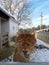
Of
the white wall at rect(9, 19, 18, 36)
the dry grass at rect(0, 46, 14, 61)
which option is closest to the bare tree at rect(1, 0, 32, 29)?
the white wall at rect(9, 19, 18, 36)

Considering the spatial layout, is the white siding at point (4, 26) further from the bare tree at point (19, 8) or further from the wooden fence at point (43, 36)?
the wooden fence at point (43, 36)

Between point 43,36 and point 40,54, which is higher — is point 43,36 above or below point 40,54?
above

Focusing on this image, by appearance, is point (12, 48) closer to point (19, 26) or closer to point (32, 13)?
point (19, 26)

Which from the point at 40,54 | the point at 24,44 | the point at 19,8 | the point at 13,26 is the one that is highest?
the point at 19,8

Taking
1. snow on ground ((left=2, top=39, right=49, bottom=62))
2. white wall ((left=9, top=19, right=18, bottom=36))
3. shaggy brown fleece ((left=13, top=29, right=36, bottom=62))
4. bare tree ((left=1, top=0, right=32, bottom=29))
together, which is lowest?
snow on ground ((left=2, top=39, right=49, bottom=62))

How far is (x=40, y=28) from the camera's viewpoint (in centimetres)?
136

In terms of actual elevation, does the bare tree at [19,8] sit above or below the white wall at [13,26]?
above

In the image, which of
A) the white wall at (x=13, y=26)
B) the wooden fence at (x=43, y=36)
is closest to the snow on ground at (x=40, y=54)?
the wooden fence at (x=43, y=36)

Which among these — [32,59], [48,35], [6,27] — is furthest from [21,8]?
[32,59]

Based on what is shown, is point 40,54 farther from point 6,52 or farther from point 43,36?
point 6,52

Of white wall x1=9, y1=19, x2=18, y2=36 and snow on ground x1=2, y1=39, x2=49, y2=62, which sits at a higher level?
white wall x1=9, y1=19, x2=18, y2=36

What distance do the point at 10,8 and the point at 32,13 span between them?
0.25m

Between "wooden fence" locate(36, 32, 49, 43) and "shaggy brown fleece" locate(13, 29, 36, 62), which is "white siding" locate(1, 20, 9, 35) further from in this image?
"wooden fence" locate(36, 32, 49, 43)

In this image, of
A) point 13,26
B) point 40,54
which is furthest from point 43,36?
point 13,26
